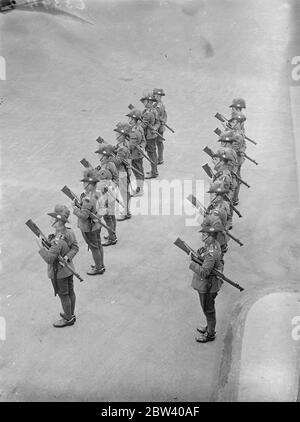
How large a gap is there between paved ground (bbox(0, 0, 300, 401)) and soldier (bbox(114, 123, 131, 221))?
346 millimetres

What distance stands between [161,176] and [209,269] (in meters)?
5.39

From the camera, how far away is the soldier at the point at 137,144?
11617 millimetres

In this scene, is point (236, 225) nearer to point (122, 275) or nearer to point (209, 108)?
point (122, 275)

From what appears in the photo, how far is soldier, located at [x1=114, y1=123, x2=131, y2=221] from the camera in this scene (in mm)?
10844

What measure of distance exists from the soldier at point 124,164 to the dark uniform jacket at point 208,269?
3.47 metres

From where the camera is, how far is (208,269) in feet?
24.6

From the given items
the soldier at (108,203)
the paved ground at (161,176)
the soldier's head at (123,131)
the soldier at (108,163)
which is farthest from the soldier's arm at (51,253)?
the soldier's head at (123,131)

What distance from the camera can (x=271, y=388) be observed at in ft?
23.6

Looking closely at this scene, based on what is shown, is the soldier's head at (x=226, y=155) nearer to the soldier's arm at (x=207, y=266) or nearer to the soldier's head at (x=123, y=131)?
the soldier's head at (x=123, y=131)

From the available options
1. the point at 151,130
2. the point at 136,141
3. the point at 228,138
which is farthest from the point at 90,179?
the point at 151,130

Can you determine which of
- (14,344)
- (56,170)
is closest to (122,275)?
(14,344)

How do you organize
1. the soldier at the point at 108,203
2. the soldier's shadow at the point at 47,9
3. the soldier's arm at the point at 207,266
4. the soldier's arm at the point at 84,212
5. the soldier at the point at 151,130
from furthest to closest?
the soldier's shadow at the point at 47,9
the soldier at the point at 151,130
the soldier at the point at 108,203
the soldier's arm at the point at 84,212
the soldier's arm at the point at 207,266

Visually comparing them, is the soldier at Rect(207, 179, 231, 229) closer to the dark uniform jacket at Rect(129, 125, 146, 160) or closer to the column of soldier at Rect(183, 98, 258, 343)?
the column of soldier at Rect(183, 98, 258, 343)

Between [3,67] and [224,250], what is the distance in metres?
10.2
